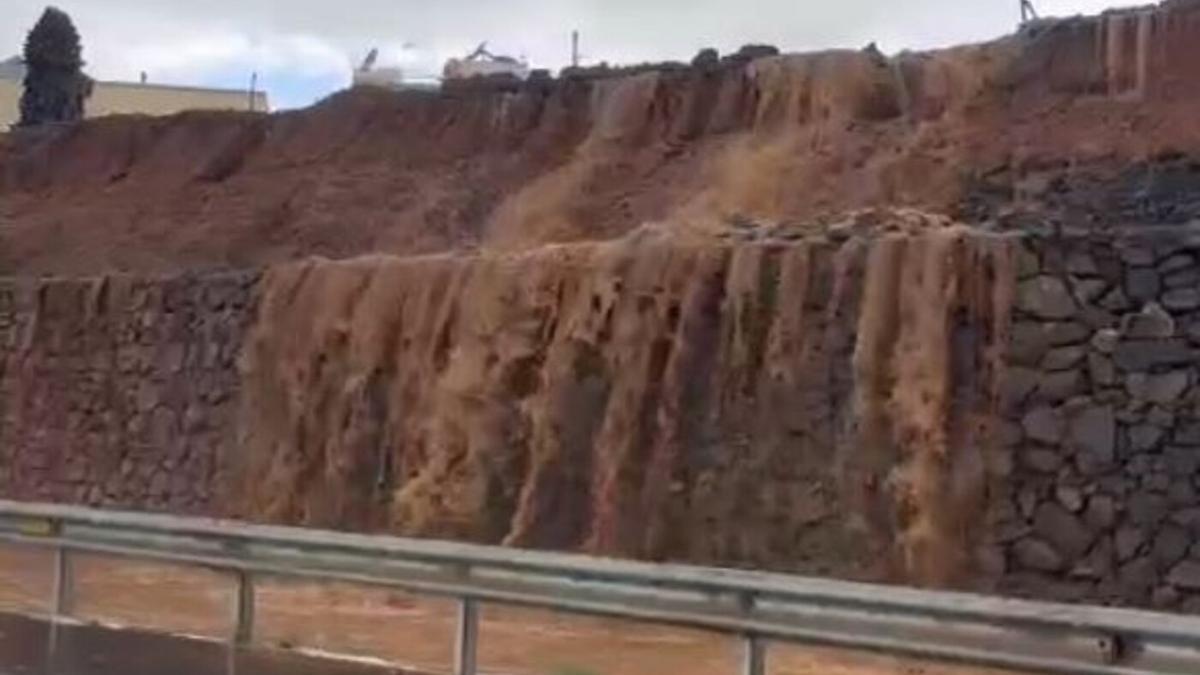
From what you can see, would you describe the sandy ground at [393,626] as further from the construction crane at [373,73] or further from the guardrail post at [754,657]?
the construction crane at [373,73]

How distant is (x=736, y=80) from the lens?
111ft

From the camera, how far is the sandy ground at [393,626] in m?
10.3

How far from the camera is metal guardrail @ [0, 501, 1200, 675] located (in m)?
8.66

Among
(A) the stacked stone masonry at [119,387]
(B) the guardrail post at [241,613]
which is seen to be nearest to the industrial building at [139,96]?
(A) the stacked stone masonry at [119,387]

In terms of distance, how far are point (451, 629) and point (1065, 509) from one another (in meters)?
8.21

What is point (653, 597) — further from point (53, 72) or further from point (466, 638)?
point (53, 72)

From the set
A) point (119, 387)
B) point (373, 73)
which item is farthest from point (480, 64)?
point (119, 387)

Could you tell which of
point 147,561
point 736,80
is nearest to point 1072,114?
point 736,80

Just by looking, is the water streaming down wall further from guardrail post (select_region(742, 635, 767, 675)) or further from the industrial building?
the industrial building

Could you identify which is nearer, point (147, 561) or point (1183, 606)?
point (147, 561)

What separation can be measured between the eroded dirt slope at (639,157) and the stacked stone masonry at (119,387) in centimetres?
478

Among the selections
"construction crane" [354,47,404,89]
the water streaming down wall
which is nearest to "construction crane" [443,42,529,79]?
"construction crane" [354,47,404,89]

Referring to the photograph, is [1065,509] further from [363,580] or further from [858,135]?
[858,135]

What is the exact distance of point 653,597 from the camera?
10.5m
